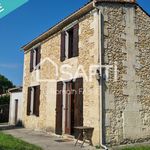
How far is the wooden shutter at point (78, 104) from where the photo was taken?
10396mm

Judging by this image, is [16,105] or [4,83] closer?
[16,105]

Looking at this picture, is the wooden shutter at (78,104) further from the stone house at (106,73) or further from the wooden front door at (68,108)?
the wooden front door at (68,108)

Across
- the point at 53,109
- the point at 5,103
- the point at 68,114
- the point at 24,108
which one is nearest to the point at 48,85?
the point at 53,109

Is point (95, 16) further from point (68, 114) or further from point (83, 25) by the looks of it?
point (68, 114)

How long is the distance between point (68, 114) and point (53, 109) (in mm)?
1423

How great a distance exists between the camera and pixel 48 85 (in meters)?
13.5

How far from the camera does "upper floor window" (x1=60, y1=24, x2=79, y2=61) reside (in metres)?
11.5

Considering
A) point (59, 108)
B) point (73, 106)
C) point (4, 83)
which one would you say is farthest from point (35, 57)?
point (4, 83)

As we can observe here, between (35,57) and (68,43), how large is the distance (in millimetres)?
3988

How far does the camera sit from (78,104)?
34.8 feet

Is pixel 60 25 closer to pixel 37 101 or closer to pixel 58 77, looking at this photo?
pixel 58 77

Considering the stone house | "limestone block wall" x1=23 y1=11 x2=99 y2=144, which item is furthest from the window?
the stone house

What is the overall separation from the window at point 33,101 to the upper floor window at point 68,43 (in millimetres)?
3216

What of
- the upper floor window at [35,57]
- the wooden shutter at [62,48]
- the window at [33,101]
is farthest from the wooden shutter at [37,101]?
the wooden shutter at [62,48]
